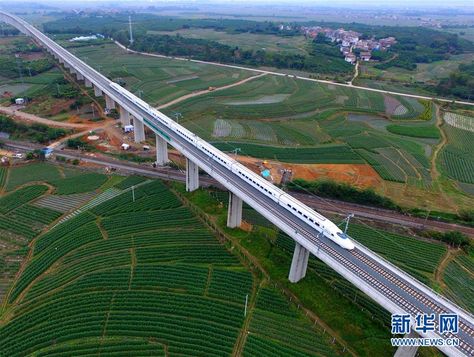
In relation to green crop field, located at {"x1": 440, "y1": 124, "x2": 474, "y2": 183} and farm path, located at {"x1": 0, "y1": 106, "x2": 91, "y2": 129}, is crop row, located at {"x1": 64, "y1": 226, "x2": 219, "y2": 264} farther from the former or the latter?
green crop field, located at {"x1": 440, "y1": 124, "x2": 474, "y2": 183}

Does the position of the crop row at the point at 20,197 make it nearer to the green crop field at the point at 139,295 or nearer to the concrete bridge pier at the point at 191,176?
the green crop field at the point at 139,295

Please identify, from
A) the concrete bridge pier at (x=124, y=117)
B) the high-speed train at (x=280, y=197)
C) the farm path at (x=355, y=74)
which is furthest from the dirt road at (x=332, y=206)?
the farm path at (x=355, y=74)

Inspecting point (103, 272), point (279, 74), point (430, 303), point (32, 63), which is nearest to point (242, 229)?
point (103, 272)

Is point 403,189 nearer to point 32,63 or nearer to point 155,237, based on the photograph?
point 155,237

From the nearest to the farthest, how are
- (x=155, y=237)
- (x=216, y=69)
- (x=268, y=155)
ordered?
(x=155, y=237) → (x=268, y=155) → (x=216, y=69)

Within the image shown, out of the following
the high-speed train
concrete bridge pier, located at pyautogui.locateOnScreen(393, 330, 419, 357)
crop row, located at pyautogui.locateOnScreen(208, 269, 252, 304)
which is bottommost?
crop row, located at pyautogui.locateOnScreen(208, 269, 252, 304)

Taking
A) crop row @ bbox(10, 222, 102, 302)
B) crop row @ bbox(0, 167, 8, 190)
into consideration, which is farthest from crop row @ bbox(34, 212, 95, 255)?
crop row @ bbox(0, 167, 8, 190)

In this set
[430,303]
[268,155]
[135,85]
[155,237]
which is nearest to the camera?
[430,303]
